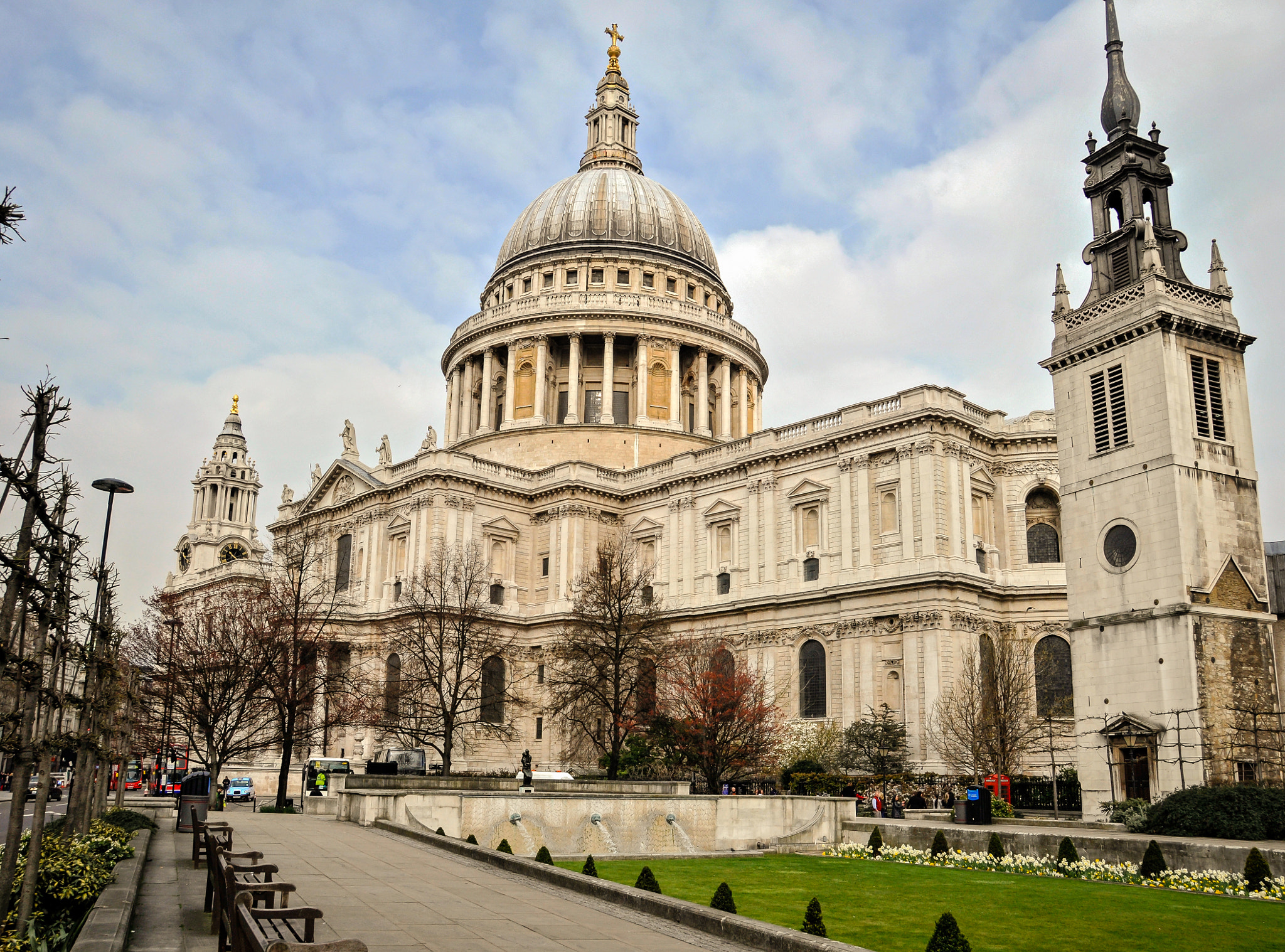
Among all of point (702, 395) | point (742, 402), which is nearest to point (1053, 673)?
point (702, 395)

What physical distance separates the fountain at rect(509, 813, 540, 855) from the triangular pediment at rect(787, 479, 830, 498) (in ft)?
100

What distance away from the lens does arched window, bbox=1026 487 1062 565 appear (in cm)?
5466

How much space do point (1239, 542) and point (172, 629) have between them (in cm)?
4113

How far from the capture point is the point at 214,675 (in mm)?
38344

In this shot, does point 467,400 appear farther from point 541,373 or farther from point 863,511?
point 863,511

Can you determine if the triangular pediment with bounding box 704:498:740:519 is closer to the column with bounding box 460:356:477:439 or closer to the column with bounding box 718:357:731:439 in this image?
the column with bounding box 718:357:731:439

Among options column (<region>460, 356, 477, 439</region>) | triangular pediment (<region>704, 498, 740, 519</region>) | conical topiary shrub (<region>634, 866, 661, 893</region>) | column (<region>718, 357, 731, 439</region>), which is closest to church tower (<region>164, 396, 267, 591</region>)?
column (<region>460, 356, 477, 439</region>)

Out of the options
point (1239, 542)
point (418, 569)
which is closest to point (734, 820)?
point (1239, 542)

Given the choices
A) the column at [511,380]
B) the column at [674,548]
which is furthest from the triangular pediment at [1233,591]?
the column at [511,380]

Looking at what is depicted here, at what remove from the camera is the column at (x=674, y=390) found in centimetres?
7606

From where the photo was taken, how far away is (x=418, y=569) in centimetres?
6156

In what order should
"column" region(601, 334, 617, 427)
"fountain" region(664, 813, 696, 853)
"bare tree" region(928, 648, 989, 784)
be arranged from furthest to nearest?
"column" region(601, 334, 617, 427)
"bare tree" region(928, 648, 989, 784)
"fountain" region(664, 813, 696, 853)

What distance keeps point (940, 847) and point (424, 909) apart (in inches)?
612

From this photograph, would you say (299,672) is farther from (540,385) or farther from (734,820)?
(540,385)
